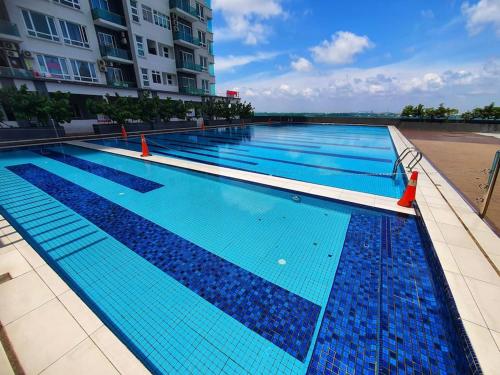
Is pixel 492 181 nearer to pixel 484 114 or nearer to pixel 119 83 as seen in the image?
pixel 119 83

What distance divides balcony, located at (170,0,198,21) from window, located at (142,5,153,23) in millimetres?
2954

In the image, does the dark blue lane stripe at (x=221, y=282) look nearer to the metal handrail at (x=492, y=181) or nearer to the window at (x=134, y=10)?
the metal handrail at (x=492, y=181)

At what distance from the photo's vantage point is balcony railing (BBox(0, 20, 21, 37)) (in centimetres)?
1291

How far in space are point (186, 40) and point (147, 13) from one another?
4378mm

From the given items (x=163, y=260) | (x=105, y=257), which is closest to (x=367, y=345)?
(x=163, y=260)

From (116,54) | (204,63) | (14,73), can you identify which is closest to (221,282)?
(14,73)

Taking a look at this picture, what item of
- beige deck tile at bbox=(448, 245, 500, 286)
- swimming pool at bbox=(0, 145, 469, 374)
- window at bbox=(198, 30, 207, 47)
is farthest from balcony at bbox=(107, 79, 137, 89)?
beige deck tile at bbox=(448, 245, 500, 286)

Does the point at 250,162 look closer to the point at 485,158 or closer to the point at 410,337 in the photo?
the point at 410,337

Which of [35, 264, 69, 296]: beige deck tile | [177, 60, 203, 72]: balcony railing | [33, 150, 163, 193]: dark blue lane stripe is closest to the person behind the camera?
[35, 264, 69, 296]: beige deck tile

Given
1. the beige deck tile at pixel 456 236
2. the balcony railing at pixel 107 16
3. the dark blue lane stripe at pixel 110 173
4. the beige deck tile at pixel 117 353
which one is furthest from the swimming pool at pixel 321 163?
the balcony railing at pixel 107 16

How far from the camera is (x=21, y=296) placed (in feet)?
7.41

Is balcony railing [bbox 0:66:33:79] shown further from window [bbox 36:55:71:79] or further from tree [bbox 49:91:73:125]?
tree [bbox 49:91:73:125]

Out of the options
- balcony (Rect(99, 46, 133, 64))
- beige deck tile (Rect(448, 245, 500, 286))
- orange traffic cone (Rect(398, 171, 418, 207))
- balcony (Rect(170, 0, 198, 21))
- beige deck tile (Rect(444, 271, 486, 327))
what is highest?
balcony (Rect(170, 0, 198, 21))

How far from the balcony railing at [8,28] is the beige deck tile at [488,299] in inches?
914
